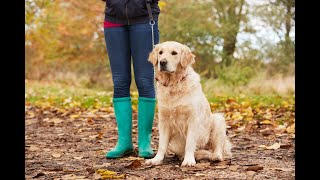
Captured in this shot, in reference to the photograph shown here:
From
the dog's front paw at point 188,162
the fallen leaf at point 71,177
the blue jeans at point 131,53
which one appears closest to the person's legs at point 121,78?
the blue jeans at point 131,53

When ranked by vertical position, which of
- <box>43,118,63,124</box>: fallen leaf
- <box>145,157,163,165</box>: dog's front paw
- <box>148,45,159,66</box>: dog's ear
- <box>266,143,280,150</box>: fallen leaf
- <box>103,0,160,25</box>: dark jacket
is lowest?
<box>43,118,63,124</box>: fallen leaf

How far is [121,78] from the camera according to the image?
476cm

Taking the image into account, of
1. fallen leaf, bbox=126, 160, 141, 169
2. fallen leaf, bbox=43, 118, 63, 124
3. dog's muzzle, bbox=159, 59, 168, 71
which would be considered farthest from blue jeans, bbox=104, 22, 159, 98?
fallen leaf, bbox=43, 118, 63, 124

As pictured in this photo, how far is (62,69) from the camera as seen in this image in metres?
21.4

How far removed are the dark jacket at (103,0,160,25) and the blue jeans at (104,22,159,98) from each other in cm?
6

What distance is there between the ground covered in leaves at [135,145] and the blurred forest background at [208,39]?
3677 mm

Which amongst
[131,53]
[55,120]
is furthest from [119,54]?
[55,120]

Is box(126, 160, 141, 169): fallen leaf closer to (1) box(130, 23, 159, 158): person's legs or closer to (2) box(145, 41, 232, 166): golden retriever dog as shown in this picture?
(2) box(145, 41, 232, 166): golden retriever dog

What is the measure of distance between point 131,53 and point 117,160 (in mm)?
1074

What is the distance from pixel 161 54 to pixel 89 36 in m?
14.6

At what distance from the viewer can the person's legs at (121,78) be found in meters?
4.73

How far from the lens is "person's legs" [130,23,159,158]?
15.4 ft

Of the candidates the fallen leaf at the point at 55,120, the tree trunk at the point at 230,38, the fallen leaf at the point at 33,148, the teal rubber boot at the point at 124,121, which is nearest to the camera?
the teal rubber boot at the point at 124,121

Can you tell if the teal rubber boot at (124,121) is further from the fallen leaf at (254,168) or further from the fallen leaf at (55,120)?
the fallen leaf at (55,120)
